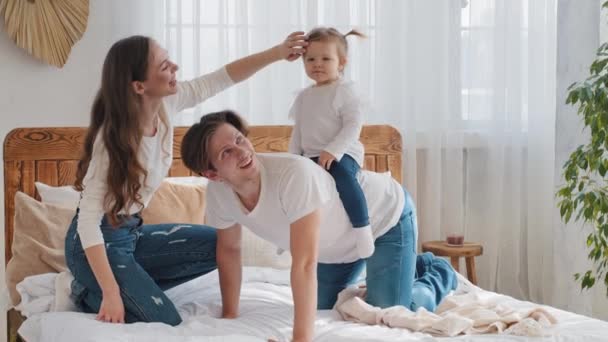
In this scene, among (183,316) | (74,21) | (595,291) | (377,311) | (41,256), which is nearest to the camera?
(377,311)

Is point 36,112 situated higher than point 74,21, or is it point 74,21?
point 74,21

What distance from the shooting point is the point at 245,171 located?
7.39 feet

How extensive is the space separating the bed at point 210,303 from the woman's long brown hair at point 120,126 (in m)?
0.36

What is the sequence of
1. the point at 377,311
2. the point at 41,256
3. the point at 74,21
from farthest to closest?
the point at 74,21 < the point at 41,256 < the point at 377,311

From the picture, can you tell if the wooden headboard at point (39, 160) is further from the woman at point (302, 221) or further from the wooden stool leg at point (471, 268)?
the wooden stool leg at point (471, 268)

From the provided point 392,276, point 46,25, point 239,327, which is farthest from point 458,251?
point 46,25

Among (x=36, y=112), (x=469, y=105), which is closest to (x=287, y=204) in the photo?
(x=36, y=112)

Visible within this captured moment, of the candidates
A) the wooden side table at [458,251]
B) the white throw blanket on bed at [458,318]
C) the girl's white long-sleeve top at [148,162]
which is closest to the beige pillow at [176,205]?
the girl's white long-sleeve top at [148,162]

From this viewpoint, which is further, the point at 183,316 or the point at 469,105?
the point at 469,105

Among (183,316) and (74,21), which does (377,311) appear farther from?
(74,21)

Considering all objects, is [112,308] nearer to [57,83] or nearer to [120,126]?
[120,126]

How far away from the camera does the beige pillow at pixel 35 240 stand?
290cm

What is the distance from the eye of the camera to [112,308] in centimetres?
235

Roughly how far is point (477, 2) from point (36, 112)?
216cm
